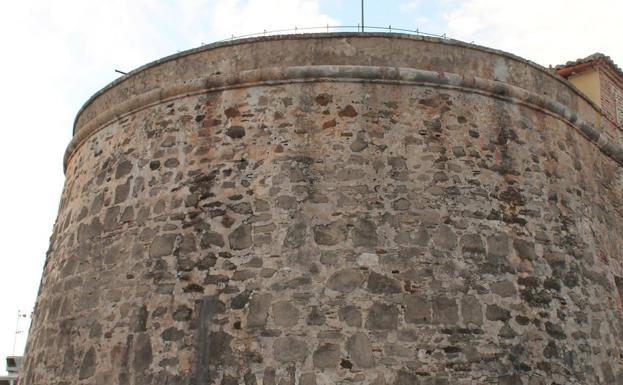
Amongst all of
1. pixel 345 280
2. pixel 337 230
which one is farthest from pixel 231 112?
pixel 345 280

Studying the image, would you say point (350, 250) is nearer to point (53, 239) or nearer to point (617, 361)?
point (617, 361)

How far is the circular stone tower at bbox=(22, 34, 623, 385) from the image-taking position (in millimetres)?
5602

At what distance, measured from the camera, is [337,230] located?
5.85 metres

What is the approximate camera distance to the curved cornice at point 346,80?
6438 mm

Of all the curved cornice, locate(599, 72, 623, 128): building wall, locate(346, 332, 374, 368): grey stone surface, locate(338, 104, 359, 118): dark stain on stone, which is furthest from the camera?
locate(599, 72, 623, 128): building wall

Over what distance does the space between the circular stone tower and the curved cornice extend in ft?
0.07

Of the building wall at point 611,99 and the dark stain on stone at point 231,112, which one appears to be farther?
the building wall at point 611,99

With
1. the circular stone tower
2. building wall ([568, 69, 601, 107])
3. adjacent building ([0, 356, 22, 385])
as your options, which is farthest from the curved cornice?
adjacent building ([0, 356, 22, 385])

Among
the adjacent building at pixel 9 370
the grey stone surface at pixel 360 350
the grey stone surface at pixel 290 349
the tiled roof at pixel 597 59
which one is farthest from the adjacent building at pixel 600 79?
the adjacent building at pixel 9 370

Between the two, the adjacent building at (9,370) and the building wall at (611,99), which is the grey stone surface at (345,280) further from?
the adjacent building at (9,370)

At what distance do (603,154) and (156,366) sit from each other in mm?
5317

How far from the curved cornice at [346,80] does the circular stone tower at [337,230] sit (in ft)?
0.07

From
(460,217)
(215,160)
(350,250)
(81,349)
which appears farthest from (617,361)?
(81,349)

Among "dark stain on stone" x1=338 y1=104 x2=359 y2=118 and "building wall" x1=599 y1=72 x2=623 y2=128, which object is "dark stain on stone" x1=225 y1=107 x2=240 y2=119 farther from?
"building wall" x1=599 y1=72 x2=623 y2=128
